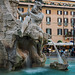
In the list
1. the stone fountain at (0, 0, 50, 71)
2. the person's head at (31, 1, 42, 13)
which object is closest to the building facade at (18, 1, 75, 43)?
the person's head at (31, 1, 42, 13)

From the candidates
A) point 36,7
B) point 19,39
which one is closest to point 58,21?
point 36,7

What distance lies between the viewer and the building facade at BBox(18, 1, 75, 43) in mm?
45531

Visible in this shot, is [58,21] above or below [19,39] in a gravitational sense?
below

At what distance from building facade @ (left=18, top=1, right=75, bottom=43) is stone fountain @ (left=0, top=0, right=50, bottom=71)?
115 ft

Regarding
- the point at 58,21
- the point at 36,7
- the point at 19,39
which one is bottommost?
the point at 58,21

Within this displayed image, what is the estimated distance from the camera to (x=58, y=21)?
46.6m

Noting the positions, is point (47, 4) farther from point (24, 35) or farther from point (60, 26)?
point (24, 35)

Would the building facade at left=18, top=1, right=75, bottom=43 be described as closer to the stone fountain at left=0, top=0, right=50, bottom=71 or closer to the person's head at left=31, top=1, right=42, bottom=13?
the person's head at left=31, top=1, right=42, bottom=13

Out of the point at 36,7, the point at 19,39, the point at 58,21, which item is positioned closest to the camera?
the point at 19,39

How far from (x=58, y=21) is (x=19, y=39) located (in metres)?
38.0

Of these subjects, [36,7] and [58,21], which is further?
[58,21]

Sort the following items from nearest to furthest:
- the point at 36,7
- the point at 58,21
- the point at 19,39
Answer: the point at 19,39
the point at 36,7
the point at 58,21

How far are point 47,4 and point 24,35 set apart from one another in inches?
1475

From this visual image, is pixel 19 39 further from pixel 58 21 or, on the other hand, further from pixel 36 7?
pixel 58 21
